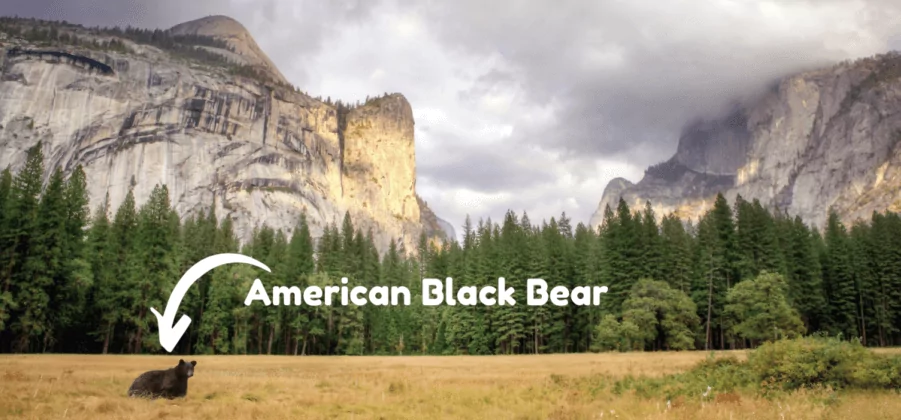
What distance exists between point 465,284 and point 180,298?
35.7 metres

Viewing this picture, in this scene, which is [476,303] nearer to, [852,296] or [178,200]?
[852,296]

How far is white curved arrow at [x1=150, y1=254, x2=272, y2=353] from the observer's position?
51347 mm

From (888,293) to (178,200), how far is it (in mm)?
157539

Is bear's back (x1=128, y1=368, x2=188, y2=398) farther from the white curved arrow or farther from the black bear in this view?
the white curved arrow

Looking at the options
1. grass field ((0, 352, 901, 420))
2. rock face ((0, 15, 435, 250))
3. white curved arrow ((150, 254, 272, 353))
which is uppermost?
rock face ((0, 15, 435, 250))

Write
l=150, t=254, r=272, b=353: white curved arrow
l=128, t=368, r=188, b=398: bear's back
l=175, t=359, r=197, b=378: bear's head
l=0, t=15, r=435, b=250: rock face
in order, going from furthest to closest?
1. l=0, t=15, r=435, b=250: rock face
2. l=150, t=254, r=272, b=353: white curved arrow
3. l=175, t=359, r=197, b=378: bear's head
4. l=128, t=368, r=188, b=398: bear's back

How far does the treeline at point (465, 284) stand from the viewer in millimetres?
49000

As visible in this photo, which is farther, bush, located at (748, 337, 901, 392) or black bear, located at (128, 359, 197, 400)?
black bear, located at (128, 359, 197, 400)

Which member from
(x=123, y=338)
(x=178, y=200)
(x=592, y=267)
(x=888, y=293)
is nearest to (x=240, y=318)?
(x=123, y=338)

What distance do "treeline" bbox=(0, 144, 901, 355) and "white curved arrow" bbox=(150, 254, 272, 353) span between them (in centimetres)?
123

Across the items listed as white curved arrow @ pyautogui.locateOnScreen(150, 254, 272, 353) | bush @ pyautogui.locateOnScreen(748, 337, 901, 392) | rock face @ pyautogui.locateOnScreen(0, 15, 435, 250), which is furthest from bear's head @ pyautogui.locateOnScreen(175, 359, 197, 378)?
rock face @ pyautogui.locateOnScreen(0, 15, 435, 250)

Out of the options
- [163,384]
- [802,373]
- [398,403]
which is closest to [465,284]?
[398,403]

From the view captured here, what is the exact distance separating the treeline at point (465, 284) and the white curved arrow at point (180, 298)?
123 centimetres

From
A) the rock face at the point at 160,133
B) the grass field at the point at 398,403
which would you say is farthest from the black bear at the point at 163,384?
the rock face at the point at 160,133
